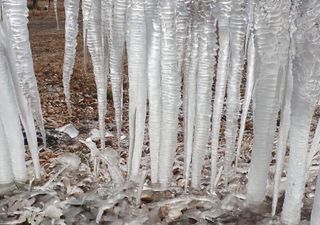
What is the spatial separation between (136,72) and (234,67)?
1.19 ft

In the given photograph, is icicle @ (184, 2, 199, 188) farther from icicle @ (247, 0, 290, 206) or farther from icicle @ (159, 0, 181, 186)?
icicle @ (247, 0, 290, 206)

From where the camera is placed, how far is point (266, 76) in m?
1.63

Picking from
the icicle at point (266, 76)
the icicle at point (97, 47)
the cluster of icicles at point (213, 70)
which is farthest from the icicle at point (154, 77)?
the icicle at point (266, 76)

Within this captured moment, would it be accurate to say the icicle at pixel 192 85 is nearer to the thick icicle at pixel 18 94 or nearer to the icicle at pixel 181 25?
the icicle at pixel 181 25

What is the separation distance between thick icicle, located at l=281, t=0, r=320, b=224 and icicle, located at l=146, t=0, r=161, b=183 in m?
0.48

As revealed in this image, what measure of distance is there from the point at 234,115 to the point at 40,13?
16.0 m

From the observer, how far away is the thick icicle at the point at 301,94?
4.96 ft

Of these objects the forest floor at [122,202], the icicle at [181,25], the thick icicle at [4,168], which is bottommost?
the forest floor at [122,202]

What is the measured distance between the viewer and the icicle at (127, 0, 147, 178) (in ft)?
5.82

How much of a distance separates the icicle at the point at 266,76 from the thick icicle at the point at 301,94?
61mm

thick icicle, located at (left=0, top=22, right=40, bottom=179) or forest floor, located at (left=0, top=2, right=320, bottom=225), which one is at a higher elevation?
thick icicle, located at (left=0, top=22, right=40, bottom=179)

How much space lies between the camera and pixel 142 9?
5.78 ft

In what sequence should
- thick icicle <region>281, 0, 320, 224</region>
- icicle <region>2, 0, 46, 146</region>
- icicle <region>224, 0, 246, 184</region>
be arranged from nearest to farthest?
thick icicle <region>281, 0, 320, 224</region> → icicle <region>224, 0, 246, 184</region> → icicle <region>2, 0, 46, 146</region>

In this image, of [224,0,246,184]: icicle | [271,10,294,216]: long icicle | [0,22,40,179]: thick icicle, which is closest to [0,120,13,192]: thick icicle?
[0,22,40,179]: thick icicle
